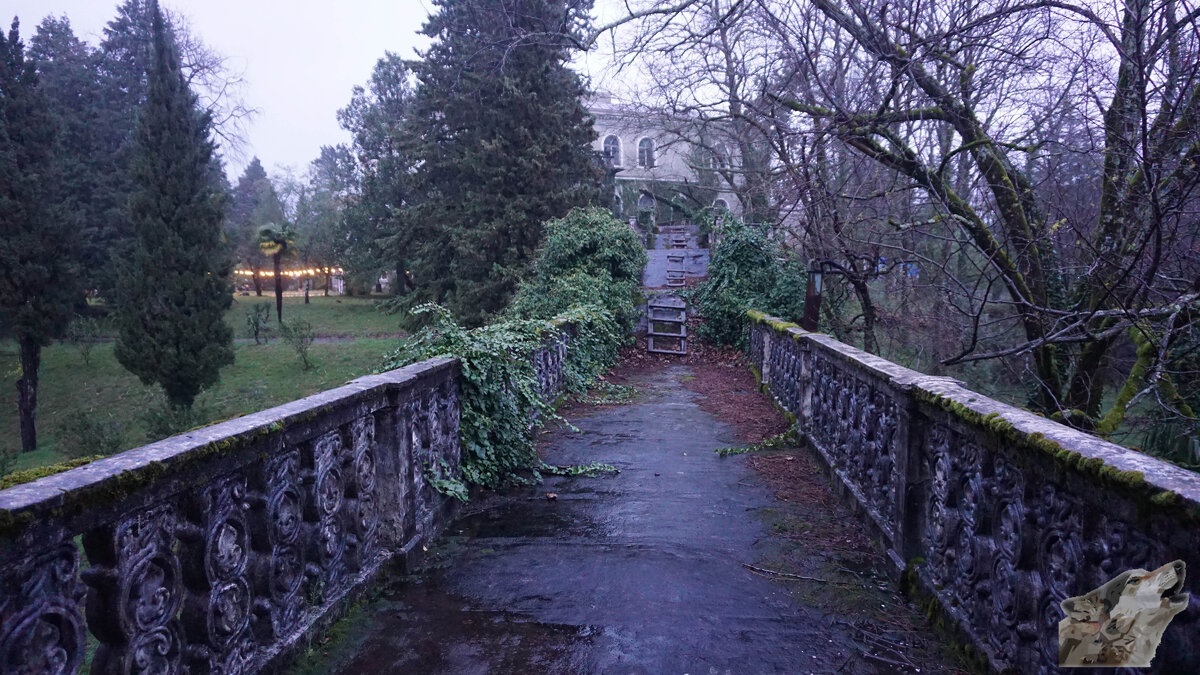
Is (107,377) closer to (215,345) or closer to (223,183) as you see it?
(215,345)

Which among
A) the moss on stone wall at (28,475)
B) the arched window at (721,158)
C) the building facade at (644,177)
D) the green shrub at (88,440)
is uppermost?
the building facade at (644,177)

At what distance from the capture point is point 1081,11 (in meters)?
5.51

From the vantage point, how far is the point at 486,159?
80.0 ft

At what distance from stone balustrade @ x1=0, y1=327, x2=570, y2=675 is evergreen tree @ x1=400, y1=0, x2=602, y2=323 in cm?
1901

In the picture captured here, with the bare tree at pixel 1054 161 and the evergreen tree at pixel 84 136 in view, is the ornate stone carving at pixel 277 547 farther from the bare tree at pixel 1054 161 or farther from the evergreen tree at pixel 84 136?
the evergreen tree at pixel 84 136

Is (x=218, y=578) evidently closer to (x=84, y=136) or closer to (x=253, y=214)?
(x=84, y=136)

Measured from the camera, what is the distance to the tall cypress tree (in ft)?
68.5

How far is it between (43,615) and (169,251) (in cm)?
2311

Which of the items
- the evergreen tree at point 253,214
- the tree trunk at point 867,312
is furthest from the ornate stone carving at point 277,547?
the evergreen tree at point 253,214

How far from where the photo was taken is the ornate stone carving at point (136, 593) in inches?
76.4

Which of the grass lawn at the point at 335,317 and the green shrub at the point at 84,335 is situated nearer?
the green shrub at the point at 84,335

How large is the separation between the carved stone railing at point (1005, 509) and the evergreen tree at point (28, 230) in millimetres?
26437

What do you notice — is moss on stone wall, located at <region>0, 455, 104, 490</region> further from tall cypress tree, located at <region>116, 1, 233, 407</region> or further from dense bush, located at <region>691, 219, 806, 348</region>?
tall cypress tree, located at <region>116, 1, 233, 407</region>

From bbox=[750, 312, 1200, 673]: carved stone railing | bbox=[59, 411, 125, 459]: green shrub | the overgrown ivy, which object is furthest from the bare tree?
bbox=[59, 411, 125, 459]: green shrub
